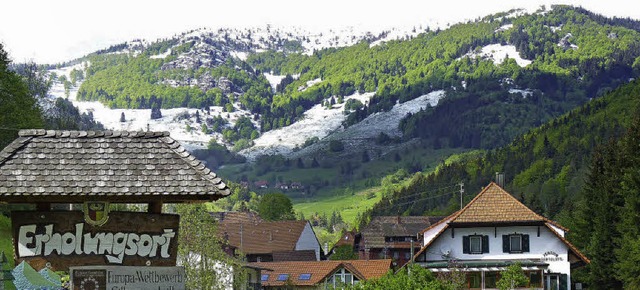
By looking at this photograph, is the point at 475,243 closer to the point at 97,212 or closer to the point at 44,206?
the point at 97,212

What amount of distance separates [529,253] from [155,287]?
209ft

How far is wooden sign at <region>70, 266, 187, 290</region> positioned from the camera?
2831cm

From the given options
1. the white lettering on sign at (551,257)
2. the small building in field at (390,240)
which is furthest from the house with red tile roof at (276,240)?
the white lettering on sign at (551,257)

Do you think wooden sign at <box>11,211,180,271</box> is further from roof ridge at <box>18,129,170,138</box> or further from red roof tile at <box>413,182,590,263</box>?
red roof tile at <box>413,182,590,263</box>

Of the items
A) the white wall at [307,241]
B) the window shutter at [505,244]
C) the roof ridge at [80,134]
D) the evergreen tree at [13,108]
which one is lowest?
the roof ridge at [80,134]

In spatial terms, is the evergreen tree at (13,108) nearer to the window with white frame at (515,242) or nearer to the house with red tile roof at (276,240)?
the window with white frame at (515,242)

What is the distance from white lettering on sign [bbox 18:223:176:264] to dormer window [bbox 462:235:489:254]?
205ft

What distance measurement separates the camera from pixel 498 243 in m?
89.7

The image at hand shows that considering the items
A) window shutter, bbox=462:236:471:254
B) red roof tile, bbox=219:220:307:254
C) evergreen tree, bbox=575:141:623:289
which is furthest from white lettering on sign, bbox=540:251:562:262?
red roof tile, bbox=219:220:307:254

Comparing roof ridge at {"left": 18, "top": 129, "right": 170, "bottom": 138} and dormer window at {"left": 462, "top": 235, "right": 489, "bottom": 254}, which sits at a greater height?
dormer window at {"left": 462, "top": 235, "right": 489, "bottom": 254}

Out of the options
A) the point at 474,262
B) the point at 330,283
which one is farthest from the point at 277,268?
the point at 474,262

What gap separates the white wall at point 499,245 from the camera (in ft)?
291

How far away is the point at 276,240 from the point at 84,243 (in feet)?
402

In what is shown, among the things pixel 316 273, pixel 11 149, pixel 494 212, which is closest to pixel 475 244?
pixel 494 212
